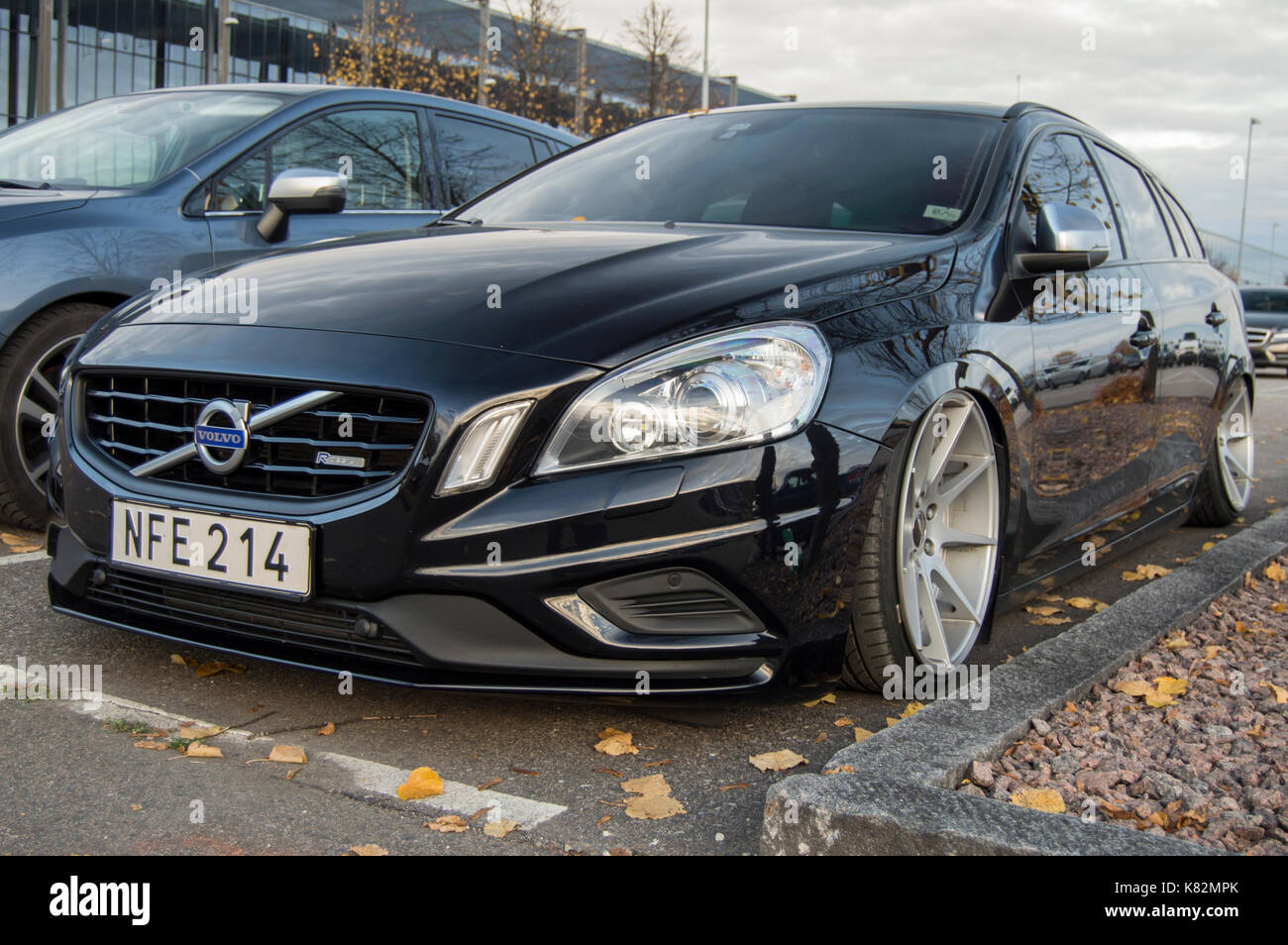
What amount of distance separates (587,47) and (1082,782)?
31.7 meters

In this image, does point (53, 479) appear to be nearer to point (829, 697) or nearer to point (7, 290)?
point (7, 290)

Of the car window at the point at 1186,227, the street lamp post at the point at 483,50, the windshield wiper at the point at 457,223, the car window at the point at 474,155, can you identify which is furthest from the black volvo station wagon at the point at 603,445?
the street lamp post at the point at 483,50

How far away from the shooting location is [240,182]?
4852 mm

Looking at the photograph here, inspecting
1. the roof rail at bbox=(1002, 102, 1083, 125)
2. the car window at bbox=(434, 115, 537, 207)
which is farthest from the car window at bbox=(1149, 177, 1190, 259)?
the car window at bbox=(434, 115, 537, 207)

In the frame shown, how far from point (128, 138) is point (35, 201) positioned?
2.79 feet

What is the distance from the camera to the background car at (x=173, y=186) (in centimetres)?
421

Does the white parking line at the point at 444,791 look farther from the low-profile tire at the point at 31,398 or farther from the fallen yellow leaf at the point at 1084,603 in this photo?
the fallen yellow leaf at the point at 1084,603

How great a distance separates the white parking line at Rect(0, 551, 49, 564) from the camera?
404 cm

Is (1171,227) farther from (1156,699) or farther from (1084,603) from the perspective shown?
(1156,699)

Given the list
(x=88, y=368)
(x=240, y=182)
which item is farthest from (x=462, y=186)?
(x=88, y=368)

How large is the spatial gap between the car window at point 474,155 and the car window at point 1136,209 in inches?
100

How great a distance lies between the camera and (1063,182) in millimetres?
4137

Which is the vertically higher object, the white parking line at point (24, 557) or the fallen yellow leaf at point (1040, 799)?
the fallen yellow leaf at point (1040, 799)
